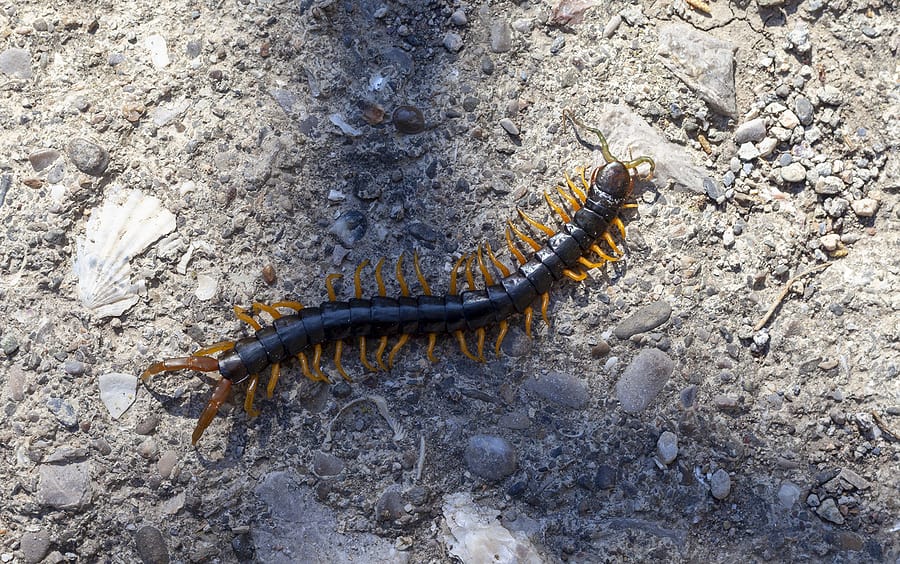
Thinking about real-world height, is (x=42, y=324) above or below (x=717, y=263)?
above

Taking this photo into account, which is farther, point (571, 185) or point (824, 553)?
point (571, 185)

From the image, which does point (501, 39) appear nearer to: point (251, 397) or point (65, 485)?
point (251, 397)

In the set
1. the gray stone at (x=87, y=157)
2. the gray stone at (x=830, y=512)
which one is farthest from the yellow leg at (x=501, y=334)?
the gray stone at (x=87, y=157)

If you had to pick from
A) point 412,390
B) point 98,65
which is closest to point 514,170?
point 412,390

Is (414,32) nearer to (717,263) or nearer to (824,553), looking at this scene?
(717,263)

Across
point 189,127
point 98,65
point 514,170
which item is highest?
point 98,65

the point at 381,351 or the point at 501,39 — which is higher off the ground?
the point at 501,39

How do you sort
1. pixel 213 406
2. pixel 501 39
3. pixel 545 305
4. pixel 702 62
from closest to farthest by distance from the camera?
pixel 213 406 → pixel 545 305 → pixel 702 62 → pixel 501 39

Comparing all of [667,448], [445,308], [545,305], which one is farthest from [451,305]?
[667,448]

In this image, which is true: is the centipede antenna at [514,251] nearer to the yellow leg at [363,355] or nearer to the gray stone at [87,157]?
the yellow leg at [363,355]
